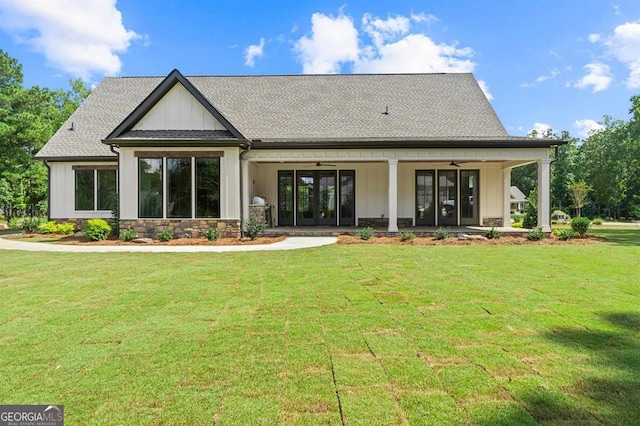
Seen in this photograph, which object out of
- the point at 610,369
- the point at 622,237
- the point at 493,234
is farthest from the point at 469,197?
the point at 610,369

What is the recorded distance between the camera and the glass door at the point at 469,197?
15.5 meters

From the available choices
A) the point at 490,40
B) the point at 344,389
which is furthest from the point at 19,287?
the point at 490,40

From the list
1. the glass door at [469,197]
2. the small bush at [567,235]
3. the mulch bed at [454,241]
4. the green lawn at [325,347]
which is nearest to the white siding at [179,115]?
the mulch bed at [454,241]

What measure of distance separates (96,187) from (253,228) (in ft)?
24.9

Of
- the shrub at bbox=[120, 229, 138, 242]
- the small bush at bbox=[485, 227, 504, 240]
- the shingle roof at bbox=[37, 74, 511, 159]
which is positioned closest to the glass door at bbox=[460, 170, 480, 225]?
the shingle roof at bbox=[37, 74, 511, 159]

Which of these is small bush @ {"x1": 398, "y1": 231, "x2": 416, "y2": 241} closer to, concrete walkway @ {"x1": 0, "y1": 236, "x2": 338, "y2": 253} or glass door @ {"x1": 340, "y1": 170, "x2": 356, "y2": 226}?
concrete walkway @ {"x1": 0, "y1": 236, "x2": 338, "y2": 253}

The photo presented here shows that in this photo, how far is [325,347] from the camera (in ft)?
10.9

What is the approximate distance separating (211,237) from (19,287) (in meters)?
6.28

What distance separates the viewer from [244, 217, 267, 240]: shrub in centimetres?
1219

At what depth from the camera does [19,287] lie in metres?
5.70

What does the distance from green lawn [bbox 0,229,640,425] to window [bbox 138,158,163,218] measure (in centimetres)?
570

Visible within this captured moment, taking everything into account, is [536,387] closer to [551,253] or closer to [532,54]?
[551,253]

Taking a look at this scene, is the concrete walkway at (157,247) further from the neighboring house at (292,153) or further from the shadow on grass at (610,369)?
the shadow on grass at (610,369)

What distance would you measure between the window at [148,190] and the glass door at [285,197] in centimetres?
508
